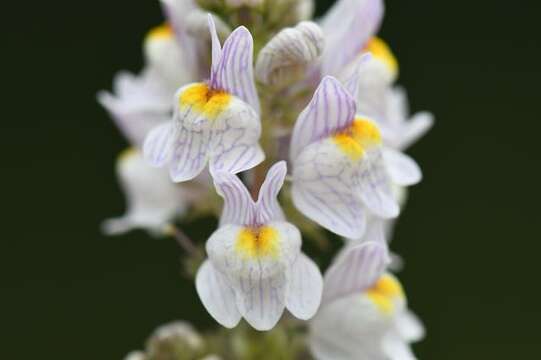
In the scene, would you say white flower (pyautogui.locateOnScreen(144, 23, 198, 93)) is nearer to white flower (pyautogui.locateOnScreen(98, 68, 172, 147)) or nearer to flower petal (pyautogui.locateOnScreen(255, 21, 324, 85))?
white flower (pyautogui.locateOnScreen(98, 68, 172, 147))

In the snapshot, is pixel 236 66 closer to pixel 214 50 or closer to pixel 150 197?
pixel 214 50

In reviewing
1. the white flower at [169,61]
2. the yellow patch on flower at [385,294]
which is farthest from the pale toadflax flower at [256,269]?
the white flower at [169,61]

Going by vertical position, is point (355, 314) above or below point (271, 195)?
below

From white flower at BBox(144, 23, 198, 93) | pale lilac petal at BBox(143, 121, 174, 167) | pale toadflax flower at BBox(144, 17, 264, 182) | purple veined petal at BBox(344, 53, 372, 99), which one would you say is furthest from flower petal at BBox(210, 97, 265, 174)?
white flower at BBox(144, 23, 198, 93)

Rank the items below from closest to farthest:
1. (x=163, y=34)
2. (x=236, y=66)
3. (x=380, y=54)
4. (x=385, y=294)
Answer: (x=236, y=66), (x=385, y=294), (x=380, y=54), (x=163, y=34)

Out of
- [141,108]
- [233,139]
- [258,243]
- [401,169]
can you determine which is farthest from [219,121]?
[141,108]

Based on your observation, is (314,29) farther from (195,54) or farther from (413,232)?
(413,232)

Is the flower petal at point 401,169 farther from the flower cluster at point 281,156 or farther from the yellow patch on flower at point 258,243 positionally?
the yellow patch on flower at point 258,243

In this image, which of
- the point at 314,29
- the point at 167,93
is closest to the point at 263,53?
the point at 314,29

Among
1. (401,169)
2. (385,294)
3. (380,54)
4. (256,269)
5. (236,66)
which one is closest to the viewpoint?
(256,269)
